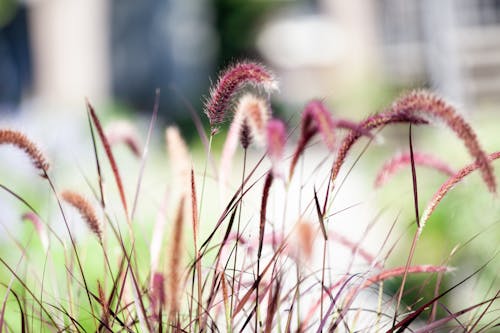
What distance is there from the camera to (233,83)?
111 centimetres

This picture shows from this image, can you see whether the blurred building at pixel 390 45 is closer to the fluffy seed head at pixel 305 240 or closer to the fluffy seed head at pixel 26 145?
the fluffy seed head at pixel 26 145

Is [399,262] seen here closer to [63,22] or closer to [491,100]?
[491,100]

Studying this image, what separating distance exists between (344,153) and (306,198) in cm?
532

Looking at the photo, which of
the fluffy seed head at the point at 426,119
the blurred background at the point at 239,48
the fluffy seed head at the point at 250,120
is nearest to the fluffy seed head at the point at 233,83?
the fluffy seed head at the point at 250,120

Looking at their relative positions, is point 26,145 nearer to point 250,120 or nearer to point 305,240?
point 250,120

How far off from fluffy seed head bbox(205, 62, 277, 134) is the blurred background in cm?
874

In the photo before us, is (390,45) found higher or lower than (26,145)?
higher

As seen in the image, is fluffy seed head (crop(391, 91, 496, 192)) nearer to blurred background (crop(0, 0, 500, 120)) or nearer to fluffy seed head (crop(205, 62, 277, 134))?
fluffy seed head (crop(205, 62, 277, 134))

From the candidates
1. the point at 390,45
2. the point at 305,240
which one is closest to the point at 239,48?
the point at 390,45

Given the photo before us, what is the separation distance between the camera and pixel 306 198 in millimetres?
6363

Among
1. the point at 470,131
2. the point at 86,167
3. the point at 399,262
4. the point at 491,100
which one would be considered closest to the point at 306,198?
the point at 86,167

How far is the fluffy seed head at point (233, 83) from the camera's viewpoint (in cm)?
109

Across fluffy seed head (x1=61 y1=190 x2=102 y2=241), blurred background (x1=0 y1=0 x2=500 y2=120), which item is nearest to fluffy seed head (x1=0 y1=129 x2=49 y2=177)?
fluffy seed head (x1=61 y1=190 x2=102 y2=241)

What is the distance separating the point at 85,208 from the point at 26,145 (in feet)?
0.36
